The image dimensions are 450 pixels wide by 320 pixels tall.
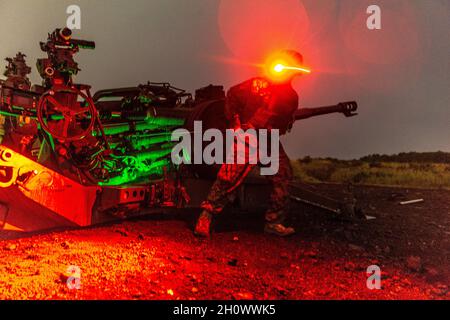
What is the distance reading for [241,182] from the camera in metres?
5.25

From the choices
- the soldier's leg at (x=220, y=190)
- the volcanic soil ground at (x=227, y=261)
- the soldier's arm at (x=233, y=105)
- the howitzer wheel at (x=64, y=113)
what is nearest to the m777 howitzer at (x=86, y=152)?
the howitzer wheel at (x=64, y=113)

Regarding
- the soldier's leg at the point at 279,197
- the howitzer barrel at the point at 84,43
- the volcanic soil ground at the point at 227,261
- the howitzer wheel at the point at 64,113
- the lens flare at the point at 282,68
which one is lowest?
the volcanic soil ground at the point at 227,261

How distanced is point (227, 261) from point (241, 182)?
61.3 inches

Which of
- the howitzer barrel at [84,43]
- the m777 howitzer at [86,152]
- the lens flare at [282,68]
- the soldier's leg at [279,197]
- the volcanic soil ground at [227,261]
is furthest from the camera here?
the soldier's leg at [279,197]

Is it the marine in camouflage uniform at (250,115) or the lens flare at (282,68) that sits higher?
the lens flare at (282,68)

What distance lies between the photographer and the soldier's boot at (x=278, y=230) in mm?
5086

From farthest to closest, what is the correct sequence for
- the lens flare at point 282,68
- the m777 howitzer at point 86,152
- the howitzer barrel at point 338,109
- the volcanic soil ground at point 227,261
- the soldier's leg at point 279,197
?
the howitzer barrel at point 338,109, the soldier's leg at point 279,197, the lens flare at point 282,68, the m777 howitzer at point 86,152, the volcanic soil ground at point 227,261

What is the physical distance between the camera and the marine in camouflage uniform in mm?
4922

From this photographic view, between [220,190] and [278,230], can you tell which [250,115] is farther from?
[278,230]

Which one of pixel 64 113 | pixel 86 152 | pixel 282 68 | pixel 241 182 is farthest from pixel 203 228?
pixel 282 68

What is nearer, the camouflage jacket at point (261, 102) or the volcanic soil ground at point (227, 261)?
the volcanic soil ground at point (227, 261)

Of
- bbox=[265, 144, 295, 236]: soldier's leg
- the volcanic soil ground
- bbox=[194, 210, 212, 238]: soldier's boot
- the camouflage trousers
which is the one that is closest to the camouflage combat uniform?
the camouflage trousers

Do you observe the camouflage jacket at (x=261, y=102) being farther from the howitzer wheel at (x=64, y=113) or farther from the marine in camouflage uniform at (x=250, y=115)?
the howitzer wheel at (x=64, y=113)

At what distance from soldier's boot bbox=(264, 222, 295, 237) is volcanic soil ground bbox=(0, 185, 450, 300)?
0.12 metres
